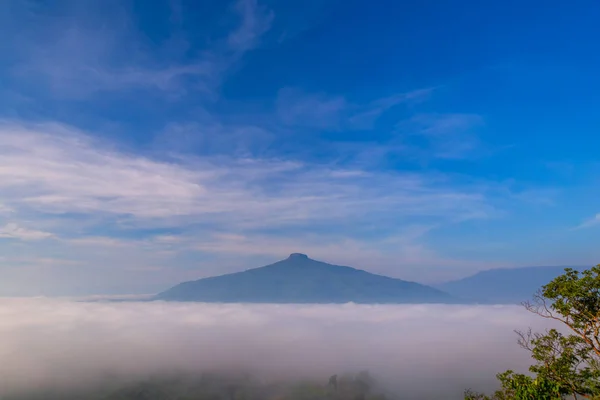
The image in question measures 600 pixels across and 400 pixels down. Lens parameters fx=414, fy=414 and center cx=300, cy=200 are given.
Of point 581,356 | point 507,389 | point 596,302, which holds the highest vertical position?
point 596,302

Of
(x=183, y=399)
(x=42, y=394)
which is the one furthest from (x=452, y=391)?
(x=42, y=394)

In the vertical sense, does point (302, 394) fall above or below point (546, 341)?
below

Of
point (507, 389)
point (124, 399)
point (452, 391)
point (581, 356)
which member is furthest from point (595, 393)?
point (124, 399)

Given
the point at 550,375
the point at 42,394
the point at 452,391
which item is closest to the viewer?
the point at 550,375

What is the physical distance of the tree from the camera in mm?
30766

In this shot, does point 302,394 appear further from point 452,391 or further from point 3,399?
point 3,399

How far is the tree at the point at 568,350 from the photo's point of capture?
3077cm

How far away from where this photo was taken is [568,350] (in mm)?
33062

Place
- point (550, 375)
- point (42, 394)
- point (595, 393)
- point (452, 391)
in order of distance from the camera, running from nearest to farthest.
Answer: point (595, 393) < point (550, 375) < point (452, 391) < point (42, 394)

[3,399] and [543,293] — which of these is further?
[3,399]

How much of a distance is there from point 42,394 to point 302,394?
124524mm

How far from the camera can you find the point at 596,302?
31547 mm

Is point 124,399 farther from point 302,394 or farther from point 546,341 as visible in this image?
A: point 546,341

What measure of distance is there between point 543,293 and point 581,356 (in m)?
5.30
